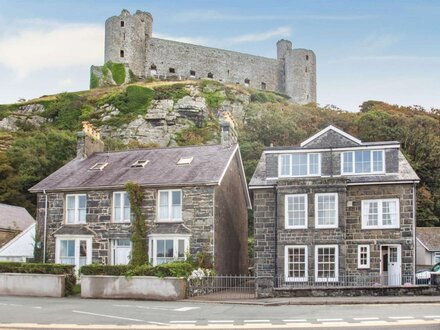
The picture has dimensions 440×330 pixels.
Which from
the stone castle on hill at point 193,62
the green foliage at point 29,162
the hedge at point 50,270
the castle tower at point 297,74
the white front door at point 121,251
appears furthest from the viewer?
the castle tower at point 297,74

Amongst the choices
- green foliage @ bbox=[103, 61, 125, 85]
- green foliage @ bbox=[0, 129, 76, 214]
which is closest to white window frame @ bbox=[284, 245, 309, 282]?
green foliage @ bbox=[0, 129, 76, 214]

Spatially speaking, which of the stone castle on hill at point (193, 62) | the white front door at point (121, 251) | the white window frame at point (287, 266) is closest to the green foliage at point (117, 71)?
the stone castle on hill at point (193, 62)

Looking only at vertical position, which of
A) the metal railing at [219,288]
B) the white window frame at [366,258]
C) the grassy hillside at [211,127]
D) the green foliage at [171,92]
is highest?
the green foliage at [171,92]

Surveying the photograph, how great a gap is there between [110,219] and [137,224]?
1.98 meters

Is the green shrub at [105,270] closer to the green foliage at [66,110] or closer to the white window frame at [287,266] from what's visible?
the white window frame at [287,266]

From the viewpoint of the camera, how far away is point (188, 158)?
36344 mm

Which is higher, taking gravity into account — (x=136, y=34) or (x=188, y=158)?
(x=136, y=34)

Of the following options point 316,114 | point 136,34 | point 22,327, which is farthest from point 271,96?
point 22,327

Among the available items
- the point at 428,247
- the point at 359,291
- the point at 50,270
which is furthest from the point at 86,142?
the point at 428,247

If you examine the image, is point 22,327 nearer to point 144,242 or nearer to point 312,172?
point 144,242

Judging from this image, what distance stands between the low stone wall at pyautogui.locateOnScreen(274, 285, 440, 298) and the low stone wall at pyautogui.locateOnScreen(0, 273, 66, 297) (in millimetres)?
10600

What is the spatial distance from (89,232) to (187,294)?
9.50 m

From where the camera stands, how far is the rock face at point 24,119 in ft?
270

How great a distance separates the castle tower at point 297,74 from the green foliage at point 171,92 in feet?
86.2
